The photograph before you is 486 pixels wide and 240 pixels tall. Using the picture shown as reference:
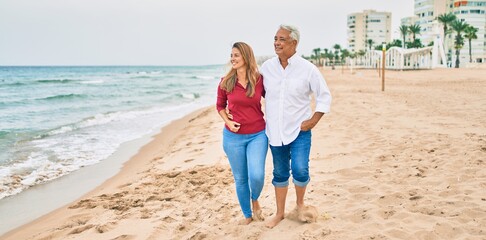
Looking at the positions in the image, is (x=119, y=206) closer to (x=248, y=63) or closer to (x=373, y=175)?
(x=248, y=63)

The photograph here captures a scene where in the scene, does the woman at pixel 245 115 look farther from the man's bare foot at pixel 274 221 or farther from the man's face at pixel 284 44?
the man's bare foot at pixel 274 221

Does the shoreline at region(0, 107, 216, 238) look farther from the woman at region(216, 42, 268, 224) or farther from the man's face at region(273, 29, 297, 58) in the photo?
the man's face at region(273, 29, 297, 58)

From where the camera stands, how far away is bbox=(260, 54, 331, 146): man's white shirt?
315 cm

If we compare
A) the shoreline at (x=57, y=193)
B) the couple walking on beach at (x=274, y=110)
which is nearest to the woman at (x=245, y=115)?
the couple walking on beach at (x=274, y=110)

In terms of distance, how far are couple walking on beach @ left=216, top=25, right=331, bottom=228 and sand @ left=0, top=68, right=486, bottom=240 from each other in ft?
1.91

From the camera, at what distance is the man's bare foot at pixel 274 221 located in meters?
3.57

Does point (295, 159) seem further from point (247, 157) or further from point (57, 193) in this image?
point (57, 193)

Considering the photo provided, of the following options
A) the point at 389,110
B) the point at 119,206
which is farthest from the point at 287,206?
the point at 389,110

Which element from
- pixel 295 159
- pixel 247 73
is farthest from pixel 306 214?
pixel 247 73

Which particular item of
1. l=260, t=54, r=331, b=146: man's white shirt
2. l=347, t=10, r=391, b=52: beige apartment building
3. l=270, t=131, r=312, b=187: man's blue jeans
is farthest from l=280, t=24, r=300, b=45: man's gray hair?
l=347, t=10, r=391, b=52: beige apartment building

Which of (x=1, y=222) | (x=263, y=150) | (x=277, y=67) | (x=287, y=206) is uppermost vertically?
(x=277, y=67)

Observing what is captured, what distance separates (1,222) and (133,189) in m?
1.62

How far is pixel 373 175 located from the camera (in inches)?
191

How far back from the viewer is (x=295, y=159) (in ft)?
10.7
